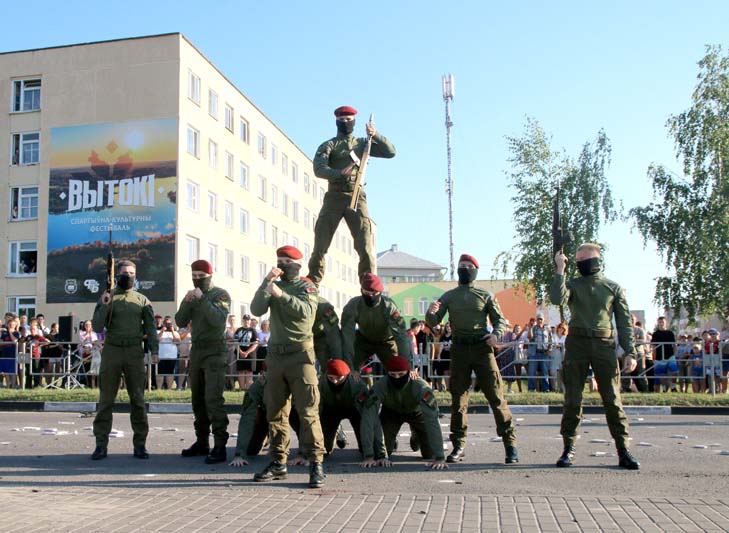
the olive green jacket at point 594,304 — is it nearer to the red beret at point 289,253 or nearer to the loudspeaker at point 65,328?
the red beret at point 289,253

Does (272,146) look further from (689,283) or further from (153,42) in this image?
(689,283)

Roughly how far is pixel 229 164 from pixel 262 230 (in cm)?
681

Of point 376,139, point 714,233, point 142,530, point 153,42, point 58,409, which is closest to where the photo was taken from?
point 142,530

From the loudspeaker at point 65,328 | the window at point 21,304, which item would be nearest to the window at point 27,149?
the window at point 21,304

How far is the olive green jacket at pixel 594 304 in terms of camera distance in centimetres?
841

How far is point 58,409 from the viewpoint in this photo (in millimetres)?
16312

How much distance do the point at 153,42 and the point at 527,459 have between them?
30842 mm

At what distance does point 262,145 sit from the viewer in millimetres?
47781

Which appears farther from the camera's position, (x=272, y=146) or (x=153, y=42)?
(x=272, y=146)

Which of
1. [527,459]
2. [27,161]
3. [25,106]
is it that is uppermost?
[25,106]

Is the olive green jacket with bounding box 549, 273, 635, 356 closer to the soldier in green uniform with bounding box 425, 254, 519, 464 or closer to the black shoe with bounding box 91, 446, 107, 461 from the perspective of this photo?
the soldier in green uniform with bounding box 425, 254, 519, 464

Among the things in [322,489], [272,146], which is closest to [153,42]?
[272,146]

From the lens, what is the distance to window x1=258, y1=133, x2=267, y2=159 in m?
47.2

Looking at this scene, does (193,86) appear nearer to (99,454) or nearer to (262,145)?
(262,145)
